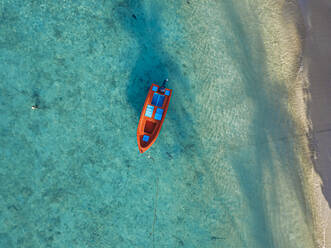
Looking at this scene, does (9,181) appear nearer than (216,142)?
Yes

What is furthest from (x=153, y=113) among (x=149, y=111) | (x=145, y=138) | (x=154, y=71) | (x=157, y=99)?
(x=154, y=71)

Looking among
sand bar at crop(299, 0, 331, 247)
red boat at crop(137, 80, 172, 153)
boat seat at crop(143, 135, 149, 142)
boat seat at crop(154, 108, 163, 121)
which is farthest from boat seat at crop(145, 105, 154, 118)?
sand bar at crop(299, 0, 331, 247)

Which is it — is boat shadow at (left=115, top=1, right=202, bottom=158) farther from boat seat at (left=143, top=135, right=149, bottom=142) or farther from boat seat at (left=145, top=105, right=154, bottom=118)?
boat seat at (left=143, top=135, right=149, bottom=142)

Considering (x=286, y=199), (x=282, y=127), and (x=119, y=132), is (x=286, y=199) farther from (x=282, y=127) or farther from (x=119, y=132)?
(x=119, y=132)

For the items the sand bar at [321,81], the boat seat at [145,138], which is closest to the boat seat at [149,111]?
the boat seat at [145,138]

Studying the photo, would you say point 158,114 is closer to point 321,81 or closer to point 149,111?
point 149,111

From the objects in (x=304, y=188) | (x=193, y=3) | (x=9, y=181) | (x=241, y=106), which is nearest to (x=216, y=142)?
(x=241, y=106)
